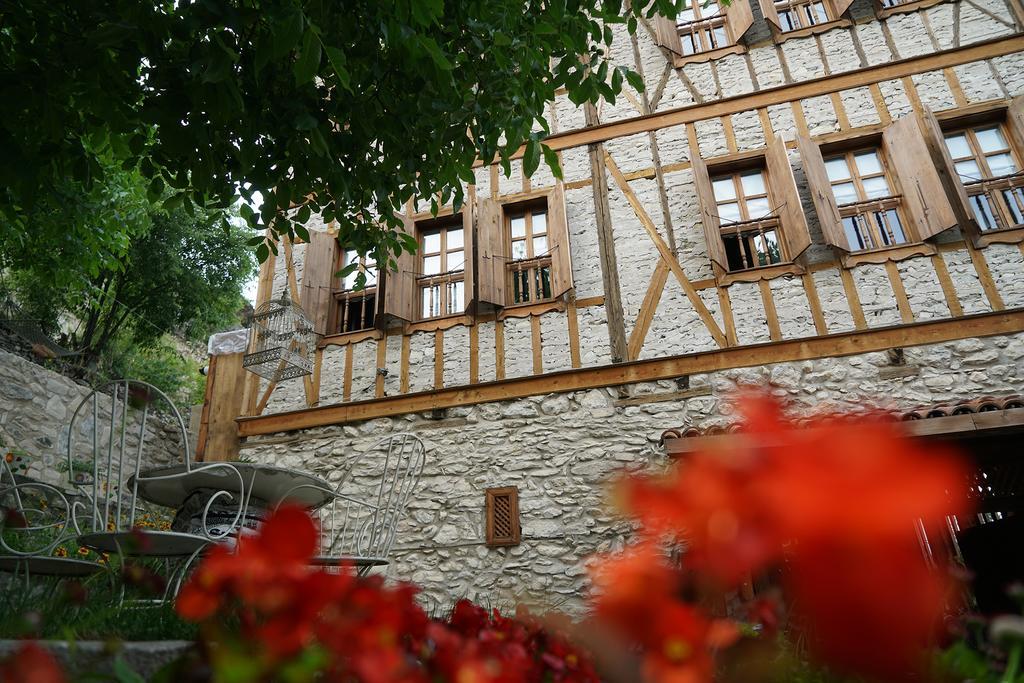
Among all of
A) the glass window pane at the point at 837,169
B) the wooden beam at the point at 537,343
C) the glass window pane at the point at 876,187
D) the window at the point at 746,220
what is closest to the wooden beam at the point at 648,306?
the window at the point at 746,220

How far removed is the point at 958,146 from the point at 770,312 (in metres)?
2.32

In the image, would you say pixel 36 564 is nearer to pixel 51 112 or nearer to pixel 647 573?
pixel 51 112

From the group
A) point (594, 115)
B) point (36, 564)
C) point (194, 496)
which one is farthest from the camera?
point (594, 115)

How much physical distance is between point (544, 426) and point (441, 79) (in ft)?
11.1

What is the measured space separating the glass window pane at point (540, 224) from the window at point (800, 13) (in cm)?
295

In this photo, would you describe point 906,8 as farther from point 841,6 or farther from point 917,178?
point 917,178

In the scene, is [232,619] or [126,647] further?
[232,619]

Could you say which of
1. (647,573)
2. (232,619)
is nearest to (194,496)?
(232,619)

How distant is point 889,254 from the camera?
5.05 m

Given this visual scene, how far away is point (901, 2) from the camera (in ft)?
20.0

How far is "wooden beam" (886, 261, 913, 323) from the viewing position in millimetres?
4875

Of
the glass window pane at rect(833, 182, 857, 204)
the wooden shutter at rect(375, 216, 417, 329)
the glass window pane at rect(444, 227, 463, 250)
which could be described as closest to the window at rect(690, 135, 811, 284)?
the glass window pane at rect(833, 182, 857, 204)

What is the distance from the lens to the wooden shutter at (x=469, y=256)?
5.75 meters

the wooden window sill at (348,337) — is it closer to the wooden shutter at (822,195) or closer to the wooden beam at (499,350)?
the wooden beam at (499,350)
